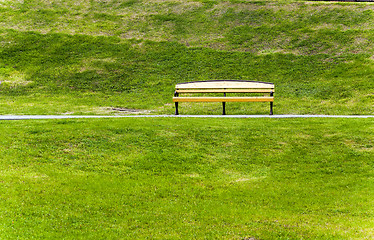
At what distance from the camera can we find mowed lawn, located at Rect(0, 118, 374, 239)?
19.7 feet

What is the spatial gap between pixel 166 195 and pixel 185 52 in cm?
1936

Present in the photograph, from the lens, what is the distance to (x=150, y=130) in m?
11.0

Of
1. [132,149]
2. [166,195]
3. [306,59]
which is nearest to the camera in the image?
[166,195]

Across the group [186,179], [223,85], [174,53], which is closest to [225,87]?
[223,85]

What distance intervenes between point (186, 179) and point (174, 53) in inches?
729

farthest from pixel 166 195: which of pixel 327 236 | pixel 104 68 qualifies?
pixel 104 68

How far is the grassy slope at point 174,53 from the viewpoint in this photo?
18516mm

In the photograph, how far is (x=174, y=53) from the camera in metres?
25.7

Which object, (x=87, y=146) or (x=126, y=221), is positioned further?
(x=87, y=146)

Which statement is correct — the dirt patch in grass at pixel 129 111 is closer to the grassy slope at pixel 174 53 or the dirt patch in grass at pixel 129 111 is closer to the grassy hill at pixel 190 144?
the grassy hill at pixel 190 144

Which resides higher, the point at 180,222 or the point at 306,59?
the point at 306,59

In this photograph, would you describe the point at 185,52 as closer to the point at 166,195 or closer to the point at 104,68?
the point at 104,68

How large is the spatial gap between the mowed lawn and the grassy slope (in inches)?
203

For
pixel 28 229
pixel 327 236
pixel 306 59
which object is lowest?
pixel 327 236
